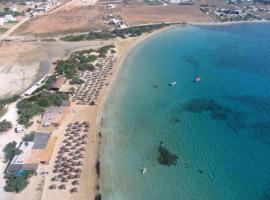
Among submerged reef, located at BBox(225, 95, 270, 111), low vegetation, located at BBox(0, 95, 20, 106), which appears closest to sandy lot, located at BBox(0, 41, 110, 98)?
low vegetation, located at BBox(0, 95, 20, 106)

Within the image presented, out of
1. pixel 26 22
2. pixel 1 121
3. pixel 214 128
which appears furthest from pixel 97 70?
pixel 26 22

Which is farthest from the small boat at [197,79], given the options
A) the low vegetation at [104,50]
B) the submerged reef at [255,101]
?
the low vegetation at [104,50]

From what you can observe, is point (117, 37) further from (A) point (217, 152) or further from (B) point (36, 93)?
(A) point (217, 152)

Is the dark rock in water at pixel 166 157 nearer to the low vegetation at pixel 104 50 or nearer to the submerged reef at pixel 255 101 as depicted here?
the submerged reef at pixel 255 101

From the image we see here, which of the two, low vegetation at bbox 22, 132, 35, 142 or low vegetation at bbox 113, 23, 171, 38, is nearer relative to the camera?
low vegetation at bbox 22, 132, 35, 142

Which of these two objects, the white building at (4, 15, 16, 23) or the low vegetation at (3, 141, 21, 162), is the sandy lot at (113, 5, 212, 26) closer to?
the white building at (4, 15, 16, 23)
